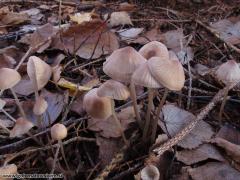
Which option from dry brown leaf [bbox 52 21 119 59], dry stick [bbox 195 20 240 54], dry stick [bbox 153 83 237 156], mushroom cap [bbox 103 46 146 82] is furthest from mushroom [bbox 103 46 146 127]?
dry stick [bbox 195 20 240 54]

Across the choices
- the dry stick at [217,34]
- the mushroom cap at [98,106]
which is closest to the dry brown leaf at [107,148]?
the mushroom cap at [98,106]

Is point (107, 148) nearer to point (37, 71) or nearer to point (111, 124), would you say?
point (111, 124)

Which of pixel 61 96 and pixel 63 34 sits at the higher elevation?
pixel 63 34

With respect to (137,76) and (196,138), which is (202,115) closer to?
(196,138)

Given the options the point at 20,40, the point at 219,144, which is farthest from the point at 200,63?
the point at 20,40

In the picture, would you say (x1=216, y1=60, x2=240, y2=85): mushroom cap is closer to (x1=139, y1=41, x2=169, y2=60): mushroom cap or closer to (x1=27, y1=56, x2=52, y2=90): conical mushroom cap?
(x1=139, y1=41, x2=169, y2=60): mushroom cap

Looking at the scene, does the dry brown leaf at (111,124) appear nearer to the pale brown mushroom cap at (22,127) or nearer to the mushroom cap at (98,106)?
the mushroom cap at (98,106)
